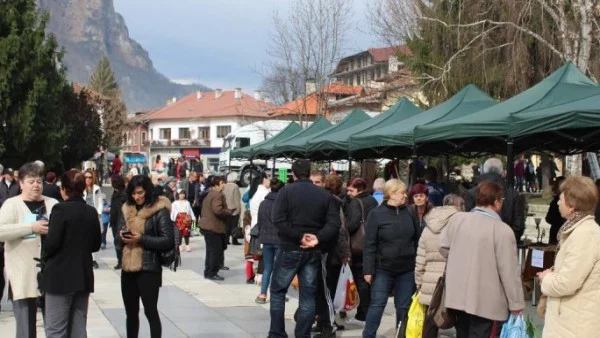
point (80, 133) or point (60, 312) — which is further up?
point (80, 133)

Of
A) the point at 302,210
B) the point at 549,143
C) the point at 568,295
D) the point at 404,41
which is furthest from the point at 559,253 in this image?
the point at 404,41

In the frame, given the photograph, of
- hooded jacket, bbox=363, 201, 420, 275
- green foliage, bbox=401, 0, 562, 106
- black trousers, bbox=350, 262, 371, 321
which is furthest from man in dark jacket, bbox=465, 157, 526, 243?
green foliage, bbox=401, 0, 562, 106

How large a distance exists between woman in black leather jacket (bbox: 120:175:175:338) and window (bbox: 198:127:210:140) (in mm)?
97101

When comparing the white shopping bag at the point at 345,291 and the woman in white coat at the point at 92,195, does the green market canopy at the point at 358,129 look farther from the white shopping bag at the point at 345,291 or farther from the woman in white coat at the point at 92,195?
the white shopping bag at the point at 345,291

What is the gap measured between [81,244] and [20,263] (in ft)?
2.69

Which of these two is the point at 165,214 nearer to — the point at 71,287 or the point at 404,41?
the point at 71,287

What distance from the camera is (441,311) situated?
264 inches

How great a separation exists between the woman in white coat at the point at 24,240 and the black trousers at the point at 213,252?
686cm

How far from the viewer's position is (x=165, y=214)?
7410mm

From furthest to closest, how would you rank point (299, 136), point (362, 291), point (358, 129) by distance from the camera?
point (299, 136)
point (358, 129)
point (362, 291)

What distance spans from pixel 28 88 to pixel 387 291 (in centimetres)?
3436

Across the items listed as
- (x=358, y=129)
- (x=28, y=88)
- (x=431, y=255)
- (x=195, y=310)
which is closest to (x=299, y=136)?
(x=358, y=129)

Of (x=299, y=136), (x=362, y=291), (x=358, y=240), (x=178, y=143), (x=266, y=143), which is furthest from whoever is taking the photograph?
(x=178, y=143)

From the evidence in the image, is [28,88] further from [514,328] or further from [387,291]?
[514,328]
